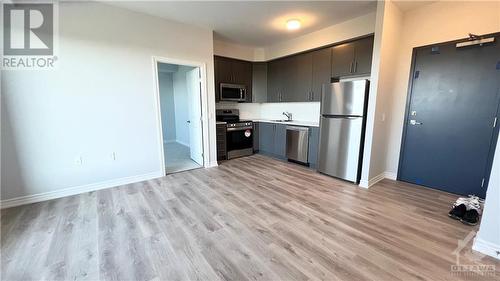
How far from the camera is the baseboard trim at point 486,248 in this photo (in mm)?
1656

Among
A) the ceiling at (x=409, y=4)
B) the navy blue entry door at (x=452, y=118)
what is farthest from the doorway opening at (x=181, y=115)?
the navy blue entry door at (x=452, y=118)

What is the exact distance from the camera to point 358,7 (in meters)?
2.96

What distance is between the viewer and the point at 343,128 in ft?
10.7

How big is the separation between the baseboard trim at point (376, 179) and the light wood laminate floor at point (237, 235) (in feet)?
0.48

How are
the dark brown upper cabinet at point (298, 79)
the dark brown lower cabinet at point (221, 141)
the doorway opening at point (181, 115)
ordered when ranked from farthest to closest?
the dark brown lower cabinet at point (221, 141), the dark brown upper cabinet at point (298, 79), the doorway opening at point (181, 115)

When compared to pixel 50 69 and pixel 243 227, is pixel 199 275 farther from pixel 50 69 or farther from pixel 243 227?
pixel 50 69

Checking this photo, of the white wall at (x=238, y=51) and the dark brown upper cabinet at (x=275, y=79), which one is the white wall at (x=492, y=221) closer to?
the dark brown upper cabinet at (x=275, y=79)

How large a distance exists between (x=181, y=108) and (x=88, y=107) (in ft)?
11.6

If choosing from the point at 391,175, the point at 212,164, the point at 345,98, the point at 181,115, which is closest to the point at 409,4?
the point at 345,98

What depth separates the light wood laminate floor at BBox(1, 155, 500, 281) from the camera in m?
1.53

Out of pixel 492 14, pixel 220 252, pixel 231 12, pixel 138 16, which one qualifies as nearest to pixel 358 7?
pixel 492 14

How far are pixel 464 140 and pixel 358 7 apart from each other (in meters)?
2.41

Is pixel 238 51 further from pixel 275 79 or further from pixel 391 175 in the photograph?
pixel 391 175

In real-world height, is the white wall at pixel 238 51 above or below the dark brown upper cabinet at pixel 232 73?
above
